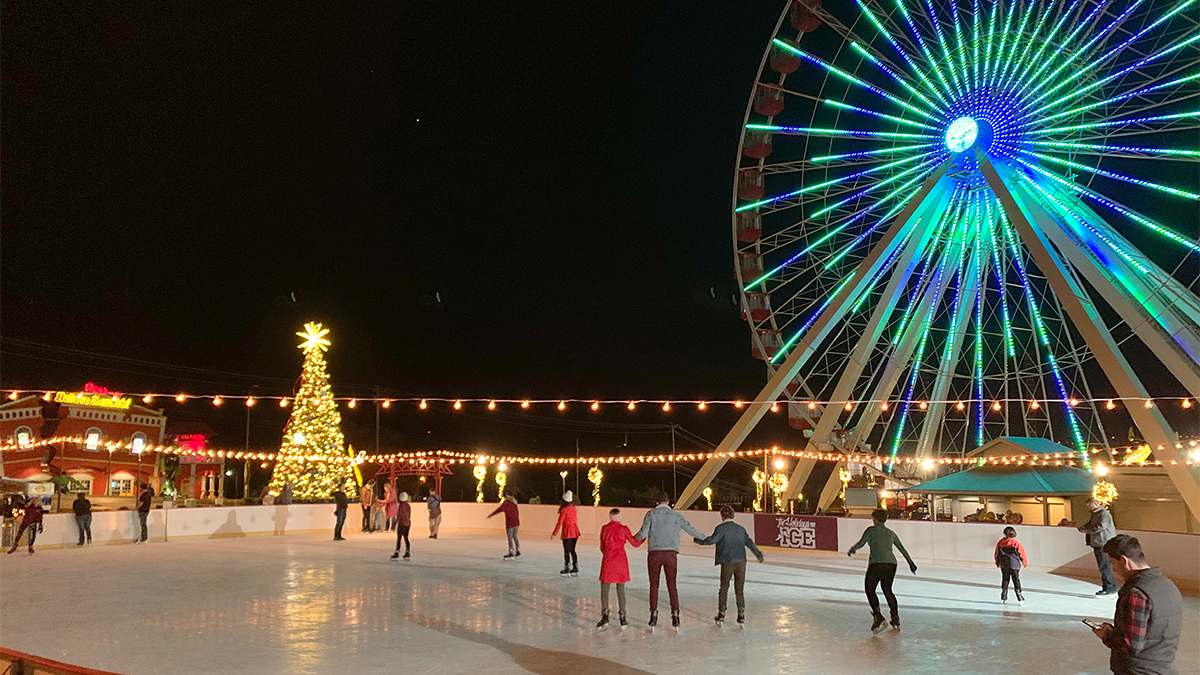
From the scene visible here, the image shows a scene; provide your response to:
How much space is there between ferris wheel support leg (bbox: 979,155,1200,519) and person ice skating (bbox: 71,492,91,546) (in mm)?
22076

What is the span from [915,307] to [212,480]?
1710 inches

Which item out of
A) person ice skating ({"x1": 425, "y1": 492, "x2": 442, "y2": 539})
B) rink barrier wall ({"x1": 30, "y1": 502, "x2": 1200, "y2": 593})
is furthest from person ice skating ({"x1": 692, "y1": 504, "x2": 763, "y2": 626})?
person ice skating ({"x1": 425, "y1": 492, "x2": 442, "y2": 539})

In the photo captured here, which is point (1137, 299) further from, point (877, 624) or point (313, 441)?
point (313, 441)

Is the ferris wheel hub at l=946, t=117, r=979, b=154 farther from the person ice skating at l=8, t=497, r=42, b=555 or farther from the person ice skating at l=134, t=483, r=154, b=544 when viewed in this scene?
the person ice skating at l=8, t=497, r=42, b=555

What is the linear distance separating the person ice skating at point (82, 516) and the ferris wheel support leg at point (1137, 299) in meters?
22.7

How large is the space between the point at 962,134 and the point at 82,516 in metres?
22.9

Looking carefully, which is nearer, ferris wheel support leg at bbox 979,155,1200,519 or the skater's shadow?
the skater's shadow

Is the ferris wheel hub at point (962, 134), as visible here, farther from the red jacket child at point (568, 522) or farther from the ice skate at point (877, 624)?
the ice skate at point (877, 624)

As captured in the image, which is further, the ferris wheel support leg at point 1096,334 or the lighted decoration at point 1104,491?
the lighted decoration at point 1104,491

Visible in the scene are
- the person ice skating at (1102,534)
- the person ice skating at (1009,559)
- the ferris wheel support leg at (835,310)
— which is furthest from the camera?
the ferris wheel support leg at (835,310)

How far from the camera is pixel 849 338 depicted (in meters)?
28.8

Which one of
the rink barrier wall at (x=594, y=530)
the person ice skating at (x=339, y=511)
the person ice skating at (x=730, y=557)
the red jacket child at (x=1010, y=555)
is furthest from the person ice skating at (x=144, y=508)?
the red jacket child at (x=1010, y=555)

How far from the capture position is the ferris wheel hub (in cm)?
2317

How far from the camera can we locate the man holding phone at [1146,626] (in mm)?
4465
